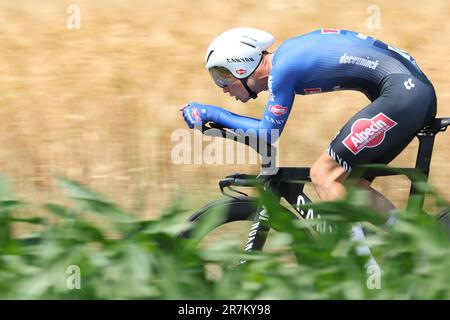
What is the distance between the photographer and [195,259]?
3773 millimetres

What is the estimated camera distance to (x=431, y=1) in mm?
11344

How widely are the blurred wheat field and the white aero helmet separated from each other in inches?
84.1

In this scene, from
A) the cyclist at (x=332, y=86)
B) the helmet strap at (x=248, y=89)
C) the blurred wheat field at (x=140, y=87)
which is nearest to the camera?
the cyclist at (x=332, y=86)

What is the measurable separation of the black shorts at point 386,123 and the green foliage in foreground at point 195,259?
2.10 m

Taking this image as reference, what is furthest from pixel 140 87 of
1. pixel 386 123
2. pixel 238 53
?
pixel 386 123

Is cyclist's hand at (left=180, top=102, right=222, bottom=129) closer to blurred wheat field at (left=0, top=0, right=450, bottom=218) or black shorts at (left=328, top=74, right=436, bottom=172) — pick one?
black shorts at (left=328, top=74, right=436, bottom=172)

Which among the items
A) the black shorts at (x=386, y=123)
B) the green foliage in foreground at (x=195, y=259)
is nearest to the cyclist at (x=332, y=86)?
the black shorts at (x=386, y=123)

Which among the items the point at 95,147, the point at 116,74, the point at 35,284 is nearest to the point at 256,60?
the point at 35,284

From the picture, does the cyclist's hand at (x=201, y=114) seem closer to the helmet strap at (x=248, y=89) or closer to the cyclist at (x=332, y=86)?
the cyclist at (x=332, y=86)

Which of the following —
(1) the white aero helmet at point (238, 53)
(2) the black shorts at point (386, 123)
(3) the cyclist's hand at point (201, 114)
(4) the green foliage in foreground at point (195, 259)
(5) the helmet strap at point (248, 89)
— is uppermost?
(1) the white aero helmet at point (238, 53)

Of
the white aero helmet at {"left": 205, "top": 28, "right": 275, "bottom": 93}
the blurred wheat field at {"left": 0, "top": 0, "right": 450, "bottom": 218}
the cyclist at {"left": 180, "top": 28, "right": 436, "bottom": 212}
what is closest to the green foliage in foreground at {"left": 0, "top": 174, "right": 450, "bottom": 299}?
the cyclist at {"left": 180, "top": 28, "right": 436, "bottom": 212}

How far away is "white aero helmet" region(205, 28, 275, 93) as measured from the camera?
6.08m

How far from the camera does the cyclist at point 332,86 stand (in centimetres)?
601
